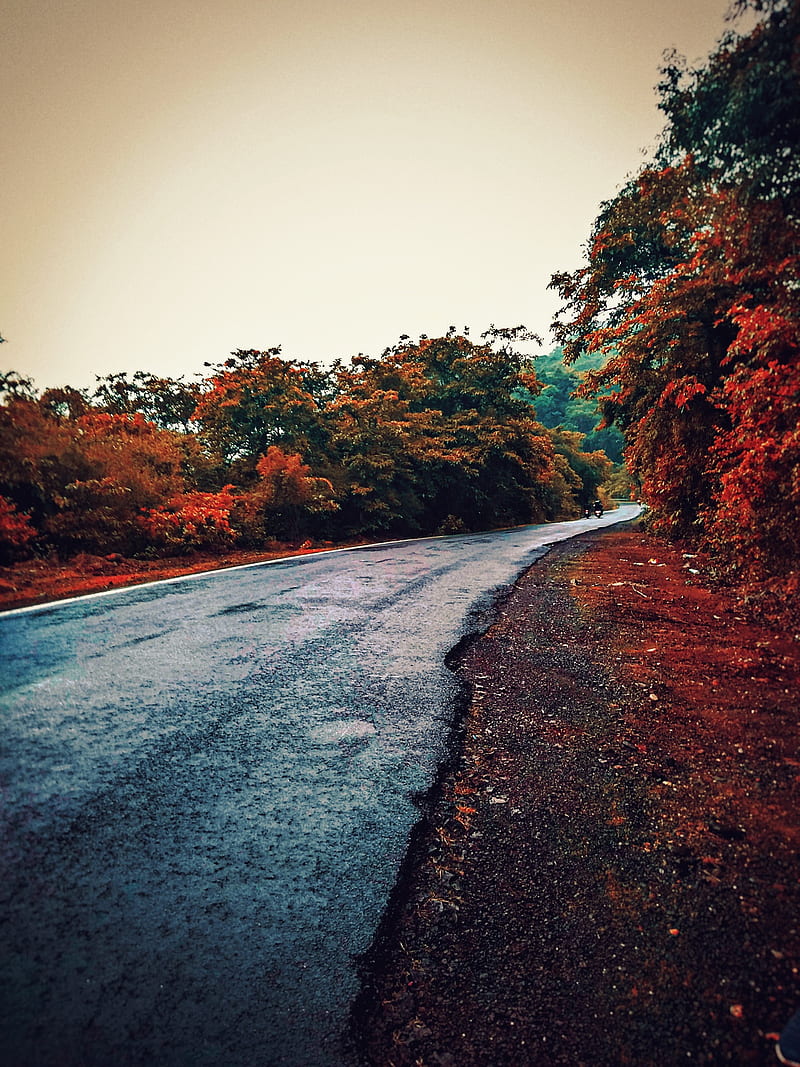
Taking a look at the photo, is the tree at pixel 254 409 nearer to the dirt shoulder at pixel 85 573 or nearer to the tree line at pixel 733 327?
the dirt shoulder at pixel 85 573

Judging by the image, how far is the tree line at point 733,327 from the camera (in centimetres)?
430

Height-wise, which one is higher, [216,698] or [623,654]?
[216,698]

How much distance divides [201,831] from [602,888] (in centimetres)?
162

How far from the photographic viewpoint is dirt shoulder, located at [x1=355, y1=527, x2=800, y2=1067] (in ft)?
4.66

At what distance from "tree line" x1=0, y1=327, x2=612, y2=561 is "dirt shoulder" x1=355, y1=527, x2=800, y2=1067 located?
1030cm

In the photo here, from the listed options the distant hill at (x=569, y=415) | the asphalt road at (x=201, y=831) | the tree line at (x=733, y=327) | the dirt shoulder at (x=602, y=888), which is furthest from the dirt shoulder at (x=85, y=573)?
the distant hill at (x=569, y=415)

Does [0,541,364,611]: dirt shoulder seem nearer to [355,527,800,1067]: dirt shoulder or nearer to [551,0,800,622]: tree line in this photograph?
[355,527,800,1067]: dirt shoulder

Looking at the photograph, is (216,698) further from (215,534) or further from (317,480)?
(317,480)

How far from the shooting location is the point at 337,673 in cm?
407

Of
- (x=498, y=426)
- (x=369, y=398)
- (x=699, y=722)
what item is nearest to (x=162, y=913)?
(x=699, y=722)

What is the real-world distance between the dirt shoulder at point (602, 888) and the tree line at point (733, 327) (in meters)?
2.68

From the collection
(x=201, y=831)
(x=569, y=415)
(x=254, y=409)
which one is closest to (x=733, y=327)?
(x=201, y=831)

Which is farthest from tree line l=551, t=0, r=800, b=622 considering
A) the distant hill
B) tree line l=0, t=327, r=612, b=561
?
the distant hill

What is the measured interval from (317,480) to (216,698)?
1363cm
